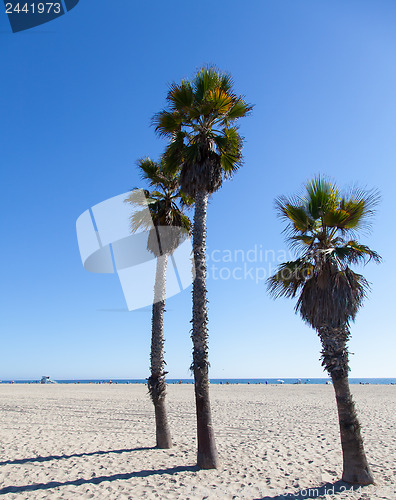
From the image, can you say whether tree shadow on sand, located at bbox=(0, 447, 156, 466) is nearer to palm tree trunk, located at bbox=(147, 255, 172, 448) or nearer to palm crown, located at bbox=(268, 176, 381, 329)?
palm tree trunk, located at bbox=(147, 255, 172, 448)

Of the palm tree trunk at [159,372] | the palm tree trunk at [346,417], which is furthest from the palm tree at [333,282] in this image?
the palm tree trunk at [159,372]

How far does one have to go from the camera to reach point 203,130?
1053 cm

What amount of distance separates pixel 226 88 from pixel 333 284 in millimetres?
6427

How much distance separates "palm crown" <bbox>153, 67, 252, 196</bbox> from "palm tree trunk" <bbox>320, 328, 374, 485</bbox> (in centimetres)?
541

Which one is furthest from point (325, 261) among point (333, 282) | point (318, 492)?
point (318, 492)

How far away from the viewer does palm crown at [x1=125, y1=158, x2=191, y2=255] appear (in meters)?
12.0

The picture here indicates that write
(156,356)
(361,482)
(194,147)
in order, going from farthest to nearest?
1. (156,356)
2. (194,147)
3. (361,482)

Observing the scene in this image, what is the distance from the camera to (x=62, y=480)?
8.14 meters

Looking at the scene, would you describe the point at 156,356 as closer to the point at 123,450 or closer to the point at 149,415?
the point at 123,450

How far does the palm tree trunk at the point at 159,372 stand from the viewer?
1063 centimetres

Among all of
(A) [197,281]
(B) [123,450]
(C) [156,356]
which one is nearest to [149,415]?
(B) [123,450]

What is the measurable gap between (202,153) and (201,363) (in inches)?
233

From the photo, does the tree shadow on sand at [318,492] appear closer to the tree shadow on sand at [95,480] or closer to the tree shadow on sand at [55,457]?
the tree shadow on sand at [95,480]

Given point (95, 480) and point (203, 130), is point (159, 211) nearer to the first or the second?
point (203, 130)
